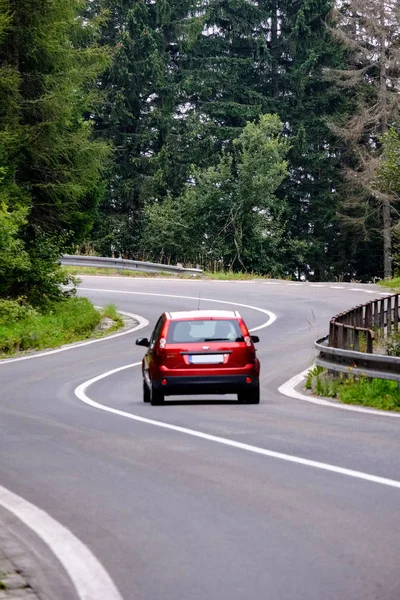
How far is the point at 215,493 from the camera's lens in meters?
8.95

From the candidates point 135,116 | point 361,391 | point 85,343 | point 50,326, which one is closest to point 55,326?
point 50,326

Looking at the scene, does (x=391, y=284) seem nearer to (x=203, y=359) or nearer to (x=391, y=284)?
(x=391, y=284)

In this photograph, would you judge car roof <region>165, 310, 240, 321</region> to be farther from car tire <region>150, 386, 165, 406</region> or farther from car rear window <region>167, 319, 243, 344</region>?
car tire <region>150, 386, 165, 406</region>

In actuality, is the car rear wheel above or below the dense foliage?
below

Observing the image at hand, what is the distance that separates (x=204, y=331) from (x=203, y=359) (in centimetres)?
59

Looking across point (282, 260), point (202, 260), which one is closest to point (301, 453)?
point (202, 260)

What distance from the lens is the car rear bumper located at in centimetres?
1773

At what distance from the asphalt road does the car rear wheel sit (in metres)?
0.22

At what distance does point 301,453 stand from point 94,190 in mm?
25809

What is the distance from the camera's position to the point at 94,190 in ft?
119

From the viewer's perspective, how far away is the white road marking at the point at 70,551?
6.01 metres

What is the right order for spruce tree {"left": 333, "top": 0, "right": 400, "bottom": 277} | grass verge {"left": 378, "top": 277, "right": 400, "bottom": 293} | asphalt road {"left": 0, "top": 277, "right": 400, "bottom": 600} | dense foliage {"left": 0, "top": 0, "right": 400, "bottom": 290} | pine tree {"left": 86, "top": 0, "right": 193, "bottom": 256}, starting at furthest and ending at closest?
pine tree {"left": 86, "top": 0, "right": 193, "bottom": 256} → spruce tree {"left": 333, "top": 0, "right": 400, "bottom": 277} → dense foliage {"left": 0, "top": 0, "right": 400, "bottom": 290} → grass verge {"left": 378, "top": 277, "right": 400, "bottom": 293} → asphalt road {"left": 0, "top": 277, "right": 400, "bottom": 600}

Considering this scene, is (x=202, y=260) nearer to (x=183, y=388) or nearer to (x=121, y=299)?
(x=121, y=299)

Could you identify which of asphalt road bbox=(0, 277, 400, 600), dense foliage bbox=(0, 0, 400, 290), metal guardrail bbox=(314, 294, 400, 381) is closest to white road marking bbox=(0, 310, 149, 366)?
asphalt road bbox=(0, 277, 400, 600)
